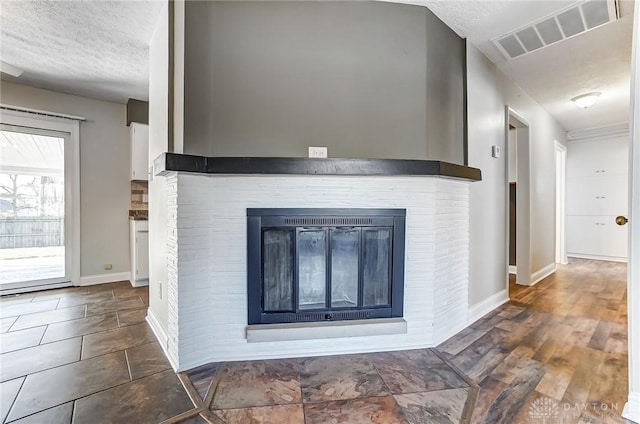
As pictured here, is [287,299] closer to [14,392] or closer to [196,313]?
[196,313]

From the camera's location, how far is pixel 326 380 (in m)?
1.75

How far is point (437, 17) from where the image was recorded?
229cm

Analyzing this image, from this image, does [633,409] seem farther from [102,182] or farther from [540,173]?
[102,182]

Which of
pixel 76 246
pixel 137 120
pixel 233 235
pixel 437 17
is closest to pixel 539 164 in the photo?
pixel 437 17

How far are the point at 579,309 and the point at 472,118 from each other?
228 centimetres

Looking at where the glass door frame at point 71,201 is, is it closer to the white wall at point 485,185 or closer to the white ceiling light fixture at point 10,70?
the white ceiling light fixture at point 10,70

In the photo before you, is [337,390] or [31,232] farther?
[31,232]

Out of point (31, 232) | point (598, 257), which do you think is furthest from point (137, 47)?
point (598, 257)

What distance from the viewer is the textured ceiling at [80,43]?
217 centimetres

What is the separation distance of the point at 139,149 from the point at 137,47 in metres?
1.59

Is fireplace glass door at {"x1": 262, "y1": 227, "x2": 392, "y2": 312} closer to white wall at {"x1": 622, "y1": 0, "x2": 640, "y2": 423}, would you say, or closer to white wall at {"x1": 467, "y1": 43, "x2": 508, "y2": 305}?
white wall at {"x1": 467, "y1": 43, "x2": 508, "y2": 305}

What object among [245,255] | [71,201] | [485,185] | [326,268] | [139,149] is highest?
[139,149]

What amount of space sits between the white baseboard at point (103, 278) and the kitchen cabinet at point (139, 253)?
409mm

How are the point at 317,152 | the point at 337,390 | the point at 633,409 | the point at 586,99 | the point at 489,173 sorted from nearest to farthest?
the point at 633,409, the point at 337,390, the point at 317,152, the point at 489,173, the point at 586,99
